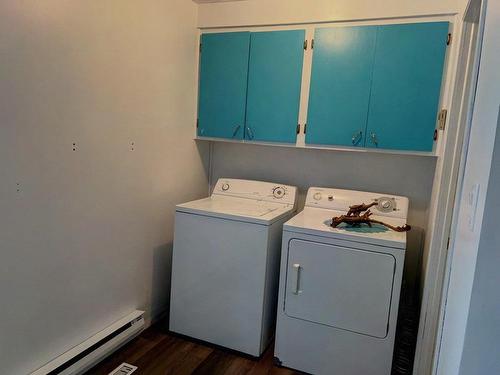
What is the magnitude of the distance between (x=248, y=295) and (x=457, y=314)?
53.6 inches

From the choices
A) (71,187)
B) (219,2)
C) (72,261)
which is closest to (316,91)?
(219,2)

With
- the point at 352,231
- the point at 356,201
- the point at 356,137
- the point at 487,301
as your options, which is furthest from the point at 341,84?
the point at 487,301

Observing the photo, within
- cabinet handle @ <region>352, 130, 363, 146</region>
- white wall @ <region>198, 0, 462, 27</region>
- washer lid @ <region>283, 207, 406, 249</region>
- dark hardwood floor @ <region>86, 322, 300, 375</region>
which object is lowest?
dark hardwood floor @ <region>86, 322, 300, 375</region>

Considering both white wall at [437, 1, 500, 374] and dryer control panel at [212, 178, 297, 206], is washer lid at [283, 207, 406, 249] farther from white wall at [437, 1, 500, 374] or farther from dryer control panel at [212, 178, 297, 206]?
white wall at [437, 1, 500, 374]

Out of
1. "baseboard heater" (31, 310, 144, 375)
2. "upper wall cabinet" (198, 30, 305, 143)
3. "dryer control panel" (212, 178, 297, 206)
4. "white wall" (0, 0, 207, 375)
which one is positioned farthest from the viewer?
"dryer control panel" (212, 178, 297, 206)

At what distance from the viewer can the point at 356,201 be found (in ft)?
7.77

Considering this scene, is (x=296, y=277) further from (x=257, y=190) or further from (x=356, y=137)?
(x=356, y=137)

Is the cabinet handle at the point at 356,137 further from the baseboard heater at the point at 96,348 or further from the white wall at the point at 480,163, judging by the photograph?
the baseboard heater at the point at 96,348

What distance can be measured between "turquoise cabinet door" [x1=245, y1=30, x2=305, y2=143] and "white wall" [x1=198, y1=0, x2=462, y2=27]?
99mm

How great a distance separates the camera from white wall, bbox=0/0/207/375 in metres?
1.47

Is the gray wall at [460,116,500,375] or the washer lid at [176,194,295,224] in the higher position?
the gray wall at [460,116,500,375]

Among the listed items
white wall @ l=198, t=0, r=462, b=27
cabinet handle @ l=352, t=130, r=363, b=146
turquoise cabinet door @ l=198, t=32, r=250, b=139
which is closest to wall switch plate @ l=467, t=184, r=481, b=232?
cabinet handle @ l=352, t=130, r=363, b=146

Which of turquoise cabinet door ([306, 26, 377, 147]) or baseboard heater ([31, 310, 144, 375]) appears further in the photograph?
turquoise cabinet door ([306, 26, 377, 147])

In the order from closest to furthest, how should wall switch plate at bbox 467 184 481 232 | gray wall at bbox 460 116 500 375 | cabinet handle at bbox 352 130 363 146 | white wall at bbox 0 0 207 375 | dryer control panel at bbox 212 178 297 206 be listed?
1. gray wall at bbox 460 116 500 375
2. wall switch plate at bbox 467 184 481 232
3. white wall at bbox 0 0 207 375
4. cabinet handle at bbox 352 130 363 146
5. dryer control panel at bbox 212 178 297 206
